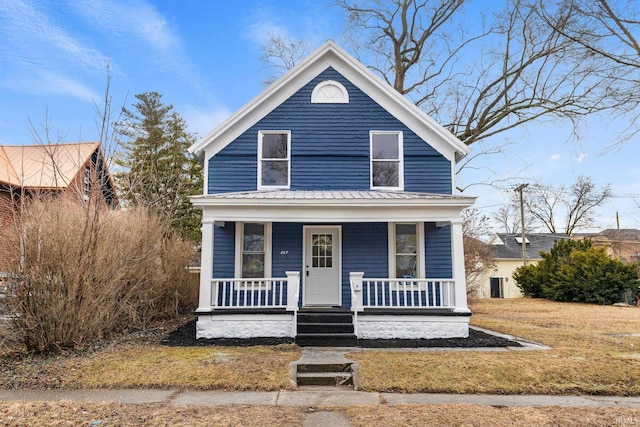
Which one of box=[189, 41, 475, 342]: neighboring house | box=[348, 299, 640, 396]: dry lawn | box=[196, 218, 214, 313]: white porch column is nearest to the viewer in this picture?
Result: box=[348, 299, 640, 396]: dry lawn

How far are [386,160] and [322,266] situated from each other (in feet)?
11.5

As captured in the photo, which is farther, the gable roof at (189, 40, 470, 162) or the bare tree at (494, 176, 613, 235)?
the bare tree at (494, 176, 613, 235)

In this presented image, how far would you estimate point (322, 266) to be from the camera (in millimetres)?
10758

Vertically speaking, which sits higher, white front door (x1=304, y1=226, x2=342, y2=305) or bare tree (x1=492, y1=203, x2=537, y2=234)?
bare tree (x1=492, y1=203, x2=537, y2=234)

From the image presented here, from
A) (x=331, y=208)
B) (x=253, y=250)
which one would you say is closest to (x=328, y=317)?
(x=331, y=208)

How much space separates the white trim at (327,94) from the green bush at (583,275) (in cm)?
1612

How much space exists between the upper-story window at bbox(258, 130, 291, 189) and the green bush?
16942mm

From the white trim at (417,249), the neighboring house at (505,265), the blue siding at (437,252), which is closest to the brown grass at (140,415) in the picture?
the white trim at (417,249)

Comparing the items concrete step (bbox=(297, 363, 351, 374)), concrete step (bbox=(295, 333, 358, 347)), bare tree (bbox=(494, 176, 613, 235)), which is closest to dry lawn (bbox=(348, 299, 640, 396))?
concrete step (bbox=(297, 363, 351, 374))

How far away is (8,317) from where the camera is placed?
6.93m

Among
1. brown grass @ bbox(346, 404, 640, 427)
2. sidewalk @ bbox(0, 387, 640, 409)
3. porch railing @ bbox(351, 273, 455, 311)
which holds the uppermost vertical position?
porch railing @ bbox(351, 273, 455, 311)

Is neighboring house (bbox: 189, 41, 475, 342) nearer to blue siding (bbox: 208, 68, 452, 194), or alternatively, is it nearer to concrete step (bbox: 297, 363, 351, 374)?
blue siding (bbox: 208, 68, 452, 194)

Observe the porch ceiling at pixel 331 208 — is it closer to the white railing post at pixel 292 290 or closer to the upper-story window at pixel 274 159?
the white railing post at pixel 292 290

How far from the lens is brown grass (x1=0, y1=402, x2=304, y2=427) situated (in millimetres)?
4422
